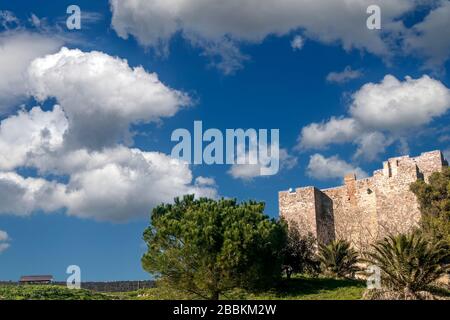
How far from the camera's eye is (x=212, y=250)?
61.9 ft

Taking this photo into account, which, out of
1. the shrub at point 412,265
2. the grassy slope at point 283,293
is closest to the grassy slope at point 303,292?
the grassy slope at point 283,293

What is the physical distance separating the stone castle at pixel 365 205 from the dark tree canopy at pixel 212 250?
9.86 metres

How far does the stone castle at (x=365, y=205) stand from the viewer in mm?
29875

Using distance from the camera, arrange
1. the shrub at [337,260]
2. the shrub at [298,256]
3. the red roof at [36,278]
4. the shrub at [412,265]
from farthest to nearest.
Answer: the red roof at [36,278], the shrub at [337,260], the shrub at [298,256], the shrub at [412,265]

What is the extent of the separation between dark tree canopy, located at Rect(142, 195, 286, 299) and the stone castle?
388 inches

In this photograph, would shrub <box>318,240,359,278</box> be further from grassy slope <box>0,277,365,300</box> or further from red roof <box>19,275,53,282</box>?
red roof <box>19,275,53,282</box>

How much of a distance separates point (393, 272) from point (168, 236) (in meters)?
7.54

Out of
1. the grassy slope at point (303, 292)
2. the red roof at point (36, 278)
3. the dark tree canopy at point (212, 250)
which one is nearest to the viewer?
the dark tree canopy at point (212, 250)

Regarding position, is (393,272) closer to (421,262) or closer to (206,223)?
(421,262)

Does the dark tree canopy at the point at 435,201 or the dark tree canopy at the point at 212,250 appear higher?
the dark tree canopy at the point at 435,201

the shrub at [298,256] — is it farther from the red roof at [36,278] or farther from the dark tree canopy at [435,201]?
the red roof at [36,278]

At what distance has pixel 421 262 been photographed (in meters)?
18.0

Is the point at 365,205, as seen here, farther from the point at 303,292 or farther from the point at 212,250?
the point at 212,250
